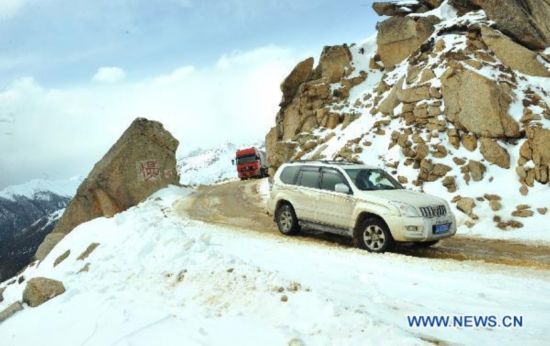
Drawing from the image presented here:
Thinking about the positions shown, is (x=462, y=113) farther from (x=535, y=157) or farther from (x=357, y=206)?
(x=357, y=206)

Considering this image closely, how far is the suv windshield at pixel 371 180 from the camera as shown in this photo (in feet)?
36.2

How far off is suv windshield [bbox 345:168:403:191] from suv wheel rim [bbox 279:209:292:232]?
2.17 meters

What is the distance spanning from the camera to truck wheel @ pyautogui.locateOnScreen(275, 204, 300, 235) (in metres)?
12.4

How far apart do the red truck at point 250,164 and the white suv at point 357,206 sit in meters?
28.6

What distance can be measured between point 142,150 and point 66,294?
65.4ft

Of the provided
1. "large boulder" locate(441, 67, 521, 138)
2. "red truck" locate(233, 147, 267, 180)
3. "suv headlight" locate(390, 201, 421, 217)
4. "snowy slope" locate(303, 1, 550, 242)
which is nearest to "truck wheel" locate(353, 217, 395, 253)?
"suv headlight" locate(390, 201, 421, 217)

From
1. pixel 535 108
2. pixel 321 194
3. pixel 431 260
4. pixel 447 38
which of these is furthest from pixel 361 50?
pixel 431 260

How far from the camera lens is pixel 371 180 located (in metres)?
11.4

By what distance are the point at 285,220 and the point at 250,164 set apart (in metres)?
29.4

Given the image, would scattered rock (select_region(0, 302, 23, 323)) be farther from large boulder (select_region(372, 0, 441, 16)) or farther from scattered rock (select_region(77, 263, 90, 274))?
large boulder (select_region(372, 0, 441, 16))

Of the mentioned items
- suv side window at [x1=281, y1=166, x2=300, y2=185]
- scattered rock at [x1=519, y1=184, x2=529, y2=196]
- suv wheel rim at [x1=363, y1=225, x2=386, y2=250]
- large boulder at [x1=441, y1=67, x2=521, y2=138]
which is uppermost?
large boulder at [x1=441, y1=67, x2=521, y2=138]

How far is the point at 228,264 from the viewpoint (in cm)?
809

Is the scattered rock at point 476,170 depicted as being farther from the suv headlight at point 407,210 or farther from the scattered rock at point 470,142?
the suv headlight at point 407,210

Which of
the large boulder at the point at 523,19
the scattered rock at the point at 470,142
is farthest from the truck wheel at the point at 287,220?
the large boulder at the point at 523,19
